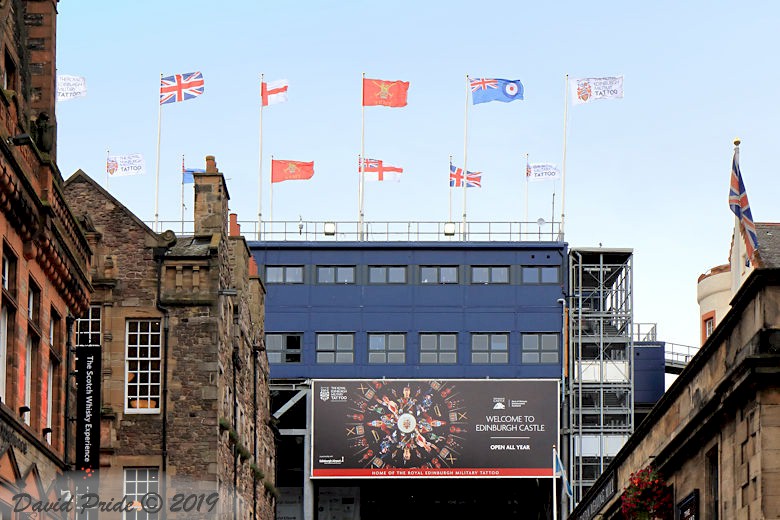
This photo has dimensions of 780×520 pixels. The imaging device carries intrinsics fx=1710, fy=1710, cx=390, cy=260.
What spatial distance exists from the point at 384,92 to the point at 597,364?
19715mm

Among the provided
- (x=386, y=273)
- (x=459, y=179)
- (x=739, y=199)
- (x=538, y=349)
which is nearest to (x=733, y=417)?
(x=739, y=199)

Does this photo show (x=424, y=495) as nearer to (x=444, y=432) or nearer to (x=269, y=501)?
(x=444, y=432)

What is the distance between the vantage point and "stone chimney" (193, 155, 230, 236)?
2116 inches

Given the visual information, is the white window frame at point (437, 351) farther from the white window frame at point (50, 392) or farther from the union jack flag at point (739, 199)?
the union jack flag at point (739, 199)

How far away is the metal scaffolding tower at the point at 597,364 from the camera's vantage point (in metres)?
95.1

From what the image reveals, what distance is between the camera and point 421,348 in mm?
95312

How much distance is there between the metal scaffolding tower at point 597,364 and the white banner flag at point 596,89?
385 inches

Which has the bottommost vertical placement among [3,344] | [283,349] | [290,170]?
[3,344]

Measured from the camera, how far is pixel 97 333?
51.9 m

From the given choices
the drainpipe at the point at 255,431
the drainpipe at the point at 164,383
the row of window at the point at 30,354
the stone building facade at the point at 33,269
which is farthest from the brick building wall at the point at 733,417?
the drainpipe at the point at 255,431

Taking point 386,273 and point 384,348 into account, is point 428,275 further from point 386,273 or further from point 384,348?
Answer: point 384,348

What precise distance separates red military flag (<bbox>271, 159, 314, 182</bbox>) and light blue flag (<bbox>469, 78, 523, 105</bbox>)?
32.8 feet

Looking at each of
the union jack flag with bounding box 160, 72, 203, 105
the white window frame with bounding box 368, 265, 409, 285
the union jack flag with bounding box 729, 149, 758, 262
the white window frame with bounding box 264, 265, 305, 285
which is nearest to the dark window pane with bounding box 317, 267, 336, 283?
the white window frame with bounding box 264, 265, 305, 285

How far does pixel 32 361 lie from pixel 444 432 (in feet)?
202
